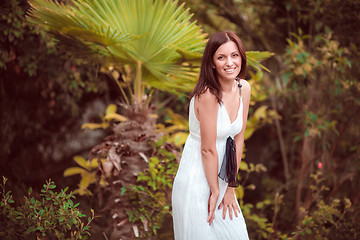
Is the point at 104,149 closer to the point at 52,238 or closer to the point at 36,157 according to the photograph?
the point at 52,238

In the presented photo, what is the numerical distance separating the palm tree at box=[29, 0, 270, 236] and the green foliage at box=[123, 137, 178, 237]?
99 millimetres

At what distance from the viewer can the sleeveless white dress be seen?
2184 mm

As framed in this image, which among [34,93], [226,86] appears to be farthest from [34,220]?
[34,93]

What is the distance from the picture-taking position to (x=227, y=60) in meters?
2.17

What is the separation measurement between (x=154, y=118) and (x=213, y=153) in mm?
1651

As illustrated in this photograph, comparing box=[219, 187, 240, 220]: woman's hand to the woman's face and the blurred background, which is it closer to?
the woman's face

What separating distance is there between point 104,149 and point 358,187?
146 inches

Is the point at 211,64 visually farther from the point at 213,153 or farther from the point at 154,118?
the point at 154,118

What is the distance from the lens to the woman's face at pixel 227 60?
218 cm

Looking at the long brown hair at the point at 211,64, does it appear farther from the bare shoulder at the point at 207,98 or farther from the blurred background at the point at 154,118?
the blurred background at the point at 154,118

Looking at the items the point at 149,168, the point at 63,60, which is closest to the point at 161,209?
the point at 149,168

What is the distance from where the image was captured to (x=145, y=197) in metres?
3.37

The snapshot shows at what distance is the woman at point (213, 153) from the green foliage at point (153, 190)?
96cm

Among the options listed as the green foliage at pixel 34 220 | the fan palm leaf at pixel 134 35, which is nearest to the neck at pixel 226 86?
the fan palm leaf at pixel 134 35
